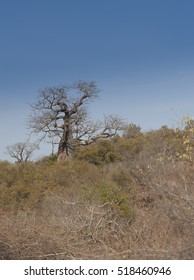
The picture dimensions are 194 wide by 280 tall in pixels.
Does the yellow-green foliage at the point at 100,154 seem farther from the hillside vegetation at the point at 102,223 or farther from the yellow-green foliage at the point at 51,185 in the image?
the hillside vegetation at the point at 102,223

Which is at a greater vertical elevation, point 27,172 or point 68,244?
point 27,172

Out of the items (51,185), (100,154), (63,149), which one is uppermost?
(63,149)

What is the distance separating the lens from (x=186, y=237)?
6516 mm

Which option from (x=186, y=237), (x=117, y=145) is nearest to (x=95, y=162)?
(x=117, y=145)

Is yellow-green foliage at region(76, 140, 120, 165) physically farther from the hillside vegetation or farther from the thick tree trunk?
the hillside vegetation

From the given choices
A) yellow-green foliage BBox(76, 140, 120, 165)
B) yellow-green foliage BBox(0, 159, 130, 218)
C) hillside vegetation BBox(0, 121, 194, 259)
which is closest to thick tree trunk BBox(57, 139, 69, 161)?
yellow-green foliage BBox(76, 140, 120, 165)

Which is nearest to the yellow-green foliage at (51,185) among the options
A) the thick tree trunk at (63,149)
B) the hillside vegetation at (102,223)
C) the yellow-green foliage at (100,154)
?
the hillside vegetation at (102,223)

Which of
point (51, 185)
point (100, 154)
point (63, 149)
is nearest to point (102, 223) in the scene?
point (51, 185)

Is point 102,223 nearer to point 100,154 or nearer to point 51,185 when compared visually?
point 51,185

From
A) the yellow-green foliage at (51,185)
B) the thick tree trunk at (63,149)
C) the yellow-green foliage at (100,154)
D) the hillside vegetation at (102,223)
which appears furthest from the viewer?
the thick tree trunk at (63,149)
